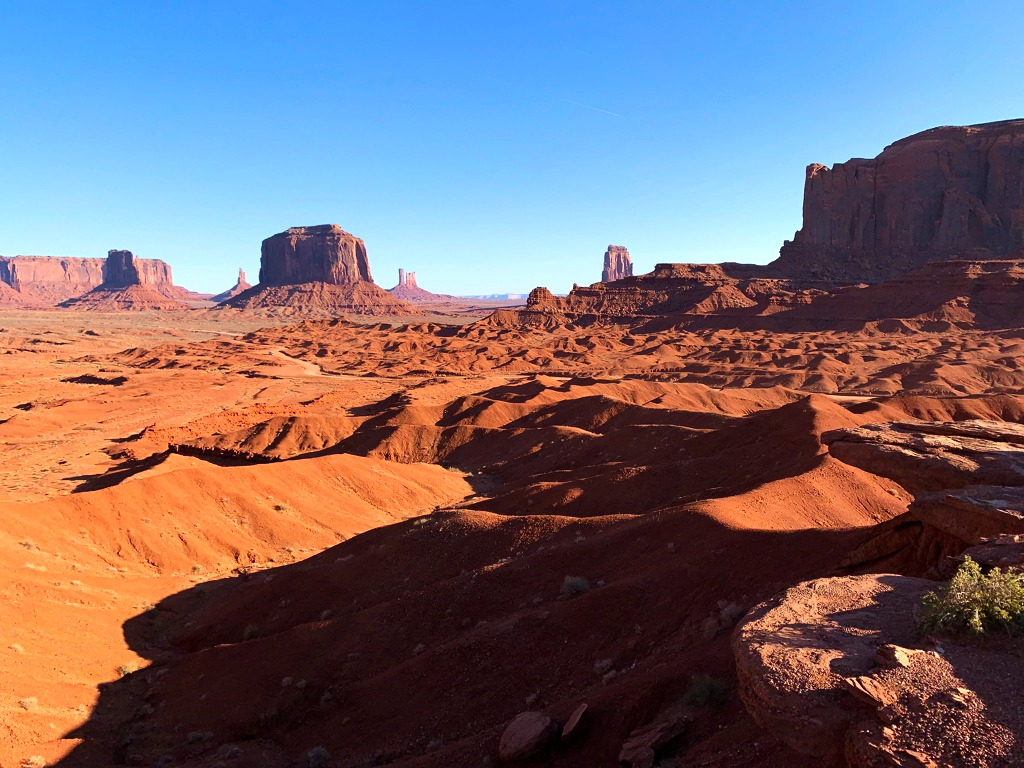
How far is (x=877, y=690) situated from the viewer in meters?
5.51

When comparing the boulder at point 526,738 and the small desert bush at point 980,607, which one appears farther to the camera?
the boulder at point 526,738

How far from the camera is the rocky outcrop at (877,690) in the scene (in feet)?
16.4

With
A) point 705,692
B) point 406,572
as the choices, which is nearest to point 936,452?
point 705,692

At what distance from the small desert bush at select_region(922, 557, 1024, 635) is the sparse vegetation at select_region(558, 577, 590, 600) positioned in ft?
25.0

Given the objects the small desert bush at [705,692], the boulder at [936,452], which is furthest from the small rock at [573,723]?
the boulder at [936,452]

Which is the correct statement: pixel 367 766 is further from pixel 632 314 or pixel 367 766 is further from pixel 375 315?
pixel 375 315

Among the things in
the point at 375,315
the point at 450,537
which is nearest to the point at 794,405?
the point at 450,537

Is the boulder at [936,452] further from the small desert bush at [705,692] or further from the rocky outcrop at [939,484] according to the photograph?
the small desert bush at [705,692]

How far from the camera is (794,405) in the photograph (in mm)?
26828

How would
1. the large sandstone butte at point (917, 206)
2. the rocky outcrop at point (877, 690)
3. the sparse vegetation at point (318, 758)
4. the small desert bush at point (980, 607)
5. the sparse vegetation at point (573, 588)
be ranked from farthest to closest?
1. the large sandstone butte at point (917, 206)
2. the sparse vegetation at point (573, 588)
3. the sparse vegetation at point (318, 758)
4. the small desert bush at point (980, 607)
5. the rocky outcrop at point (877, 690)

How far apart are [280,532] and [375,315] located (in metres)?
178

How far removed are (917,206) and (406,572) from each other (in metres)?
133

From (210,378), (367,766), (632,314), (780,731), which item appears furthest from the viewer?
(632,314)

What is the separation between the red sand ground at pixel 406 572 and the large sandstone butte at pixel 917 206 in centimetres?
9885
